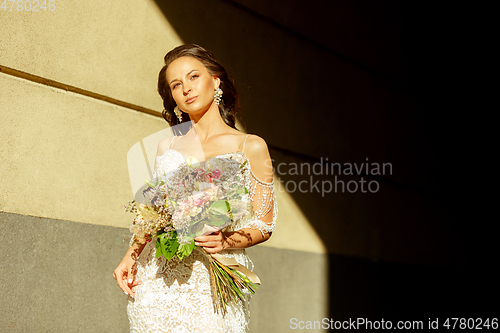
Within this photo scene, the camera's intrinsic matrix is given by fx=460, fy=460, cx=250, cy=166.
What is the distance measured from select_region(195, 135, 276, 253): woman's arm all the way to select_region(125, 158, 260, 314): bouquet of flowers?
6 cm

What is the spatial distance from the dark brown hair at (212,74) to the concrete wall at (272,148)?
3.37 feet

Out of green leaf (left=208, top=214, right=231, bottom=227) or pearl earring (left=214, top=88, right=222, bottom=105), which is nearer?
green leaf (left=208, top=214, right=231, bottom=227)

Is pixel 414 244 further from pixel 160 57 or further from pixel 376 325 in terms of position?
pixel 160 57

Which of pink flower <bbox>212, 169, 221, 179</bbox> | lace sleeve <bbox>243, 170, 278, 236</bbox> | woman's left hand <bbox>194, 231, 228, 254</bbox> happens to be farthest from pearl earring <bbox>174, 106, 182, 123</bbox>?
woman's left hand <bbox>194, 231, 228, 254</bbox>

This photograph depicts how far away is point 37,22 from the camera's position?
346 cm

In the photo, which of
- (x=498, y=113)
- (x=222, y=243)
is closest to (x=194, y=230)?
(x=222, y=243)

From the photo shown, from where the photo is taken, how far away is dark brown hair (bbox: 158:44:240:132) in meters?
2.79

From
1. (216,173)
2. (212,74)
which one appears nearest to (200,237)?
(216,173)

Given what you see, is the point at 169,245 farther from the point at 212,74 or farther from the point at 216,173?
the point at 212,74

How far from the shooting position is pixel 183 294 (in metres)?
2.31

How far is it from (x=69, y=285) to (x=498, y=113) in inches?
278

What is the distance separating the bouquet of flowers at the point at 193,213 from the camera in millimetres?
2125

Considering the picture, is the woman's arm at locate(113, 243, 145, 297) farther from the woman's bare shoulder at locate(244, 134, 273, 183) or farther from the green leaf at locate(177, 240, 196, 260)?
the woman's bare shoulder at locate(244, 134, 273, 183)

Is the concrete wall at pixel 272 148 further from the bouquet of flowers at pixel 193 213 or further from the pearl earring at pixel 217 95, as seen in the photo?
the bouquet of flowers at pixel 193 213
